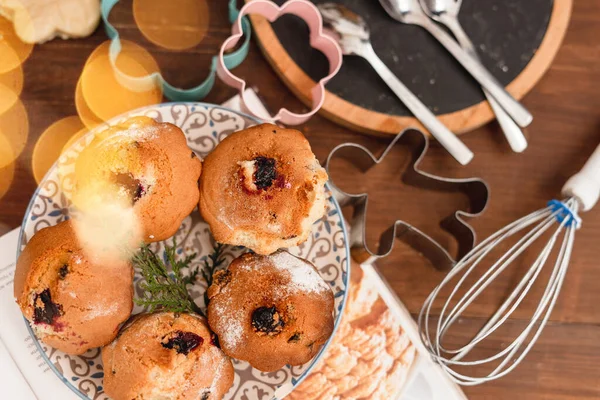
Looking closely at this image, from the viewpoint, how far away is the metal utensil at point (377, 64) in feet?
2.92

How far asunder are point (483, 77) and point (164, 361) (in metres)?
0.68

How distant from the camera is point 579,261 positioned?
3.11ft

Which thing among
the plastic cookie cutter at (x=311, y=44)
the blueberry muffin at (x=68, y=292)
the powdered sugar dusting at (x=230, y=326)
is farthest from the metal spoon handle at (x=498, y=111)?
the blueberry muffin at (x=68, y=292)

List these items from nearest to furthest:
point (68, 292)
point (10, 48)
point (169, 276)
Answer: point (68, 292)
point (169, 276)
point (10, 48)

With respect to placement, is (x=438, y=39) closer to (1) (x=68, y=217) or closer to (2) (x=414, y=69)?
(2) (x=414, y=69)

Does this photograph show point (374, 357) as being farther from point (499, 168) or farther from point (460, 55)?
point (460, 55)

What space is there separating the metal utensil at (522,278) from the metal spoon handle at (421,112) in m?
0.16

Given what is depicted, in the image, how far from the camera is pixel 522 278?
0.94m

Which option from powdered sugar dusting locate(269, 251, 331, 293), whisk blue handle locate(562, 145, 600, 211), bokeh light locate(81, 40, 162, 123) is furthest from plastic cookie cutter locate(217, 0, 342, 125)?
whisk blue handle locate(562, 145, 600, 211)

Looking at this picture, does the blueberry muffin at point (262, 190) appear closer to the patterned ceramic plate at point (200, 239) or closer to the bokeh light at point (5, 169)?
the patterned ceramic plate at point (200, 239)

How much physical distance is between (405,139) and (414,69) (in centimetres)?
13

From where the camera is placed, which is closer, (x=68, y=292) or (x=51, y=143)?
(x=68, y=292)

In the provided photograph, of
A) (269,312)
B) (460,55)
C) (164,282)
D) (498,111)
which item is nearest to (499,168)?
(498,111)

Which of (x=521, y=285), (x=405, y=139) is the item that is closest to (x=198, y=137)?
(x=405, y=139)
